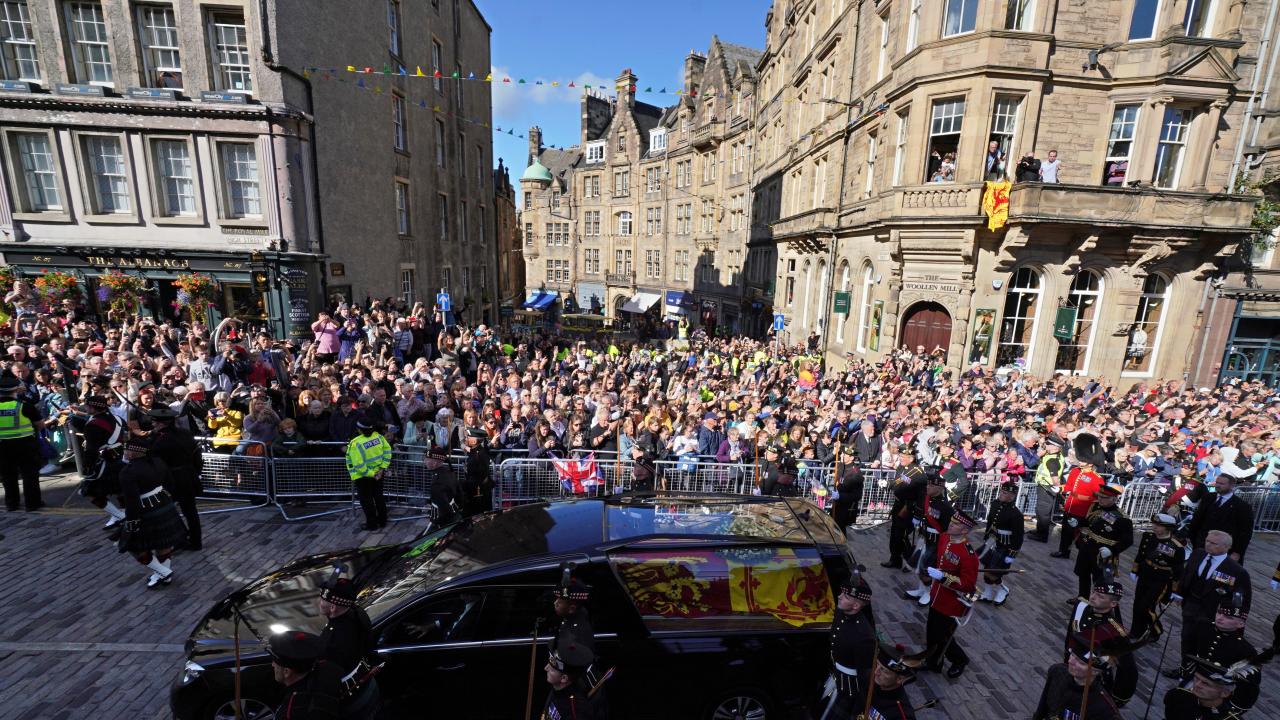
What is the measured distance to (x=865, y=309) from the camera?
19.4 metres

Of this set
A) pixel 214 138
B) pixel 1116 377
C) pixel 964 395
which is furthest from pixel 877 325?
pixel 214 138

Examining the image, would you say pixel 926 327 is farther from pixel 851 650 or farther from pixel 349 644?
pixel 349 644

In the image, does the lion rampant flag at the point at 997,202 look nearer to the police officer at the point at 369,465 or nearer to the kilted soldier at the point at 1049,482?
the kilted soldier at the point at 1049,482

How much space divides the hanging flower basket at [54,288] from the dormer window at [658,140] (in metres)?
37.9

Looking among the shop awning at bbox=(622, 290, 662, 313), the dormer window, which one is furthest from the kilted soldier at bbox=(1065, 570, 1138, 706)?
the dormer window

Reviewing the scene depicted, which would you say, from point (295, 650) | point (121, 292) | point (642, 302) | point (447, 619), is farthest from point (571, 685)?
point (642, 302)

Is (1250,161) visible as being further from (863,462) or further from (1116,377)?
(863,462)

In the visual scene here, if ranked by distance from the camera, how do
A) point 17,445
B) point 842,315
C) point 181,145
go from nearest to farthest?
point 17,445 < point 181,145 < point 842,315

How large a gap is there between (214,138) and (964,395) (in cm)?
2035

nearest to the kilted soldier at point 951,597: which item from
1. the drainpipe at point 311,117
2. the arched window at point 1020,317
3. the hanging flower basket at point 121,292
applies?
the arched window at point 1020,317

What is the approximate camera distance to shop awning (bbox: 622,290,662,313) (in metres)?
45.1

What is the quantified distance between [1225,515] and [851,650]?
259 inches

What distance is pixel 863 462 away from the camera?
9414mm

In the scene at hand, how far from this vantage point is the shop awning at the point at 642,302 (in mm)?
45125
